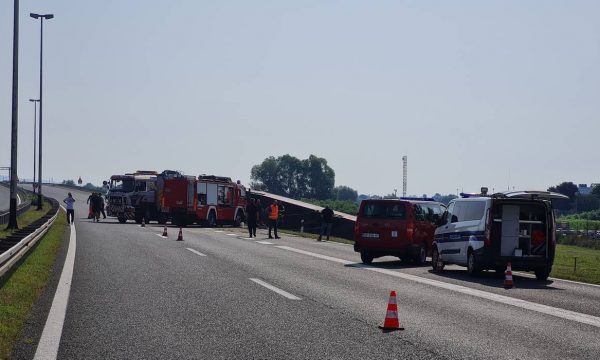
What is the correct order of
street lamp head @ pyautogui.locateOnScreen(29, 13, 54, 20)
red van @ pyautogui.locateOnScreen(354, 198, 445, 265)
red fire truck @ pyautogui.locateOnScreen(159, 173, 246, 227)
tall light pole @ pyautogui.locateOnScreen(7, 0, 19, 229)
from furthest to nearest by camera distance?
street lamp head @ pyautogui.locateOnScreen(29, 13, 54, 20)
red fire truck @ pyautogui.locateOnScreen(159, 173, 246, 227)
tall light pole @ pyautogui.locateOnScreen(7, 0, 19, 229)
red van @ pyautogui.locateOnScreen(354, 198, 445, 265)

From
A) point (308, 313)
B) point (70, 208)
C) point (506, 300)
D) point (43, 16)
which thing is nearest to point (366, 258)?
point (506, 300)

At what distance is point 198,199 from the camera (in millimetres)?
48656

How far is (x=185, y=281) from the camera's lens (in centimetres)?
1661

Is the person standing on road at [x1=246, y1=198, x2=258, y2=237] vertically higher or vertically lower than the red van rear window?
lower

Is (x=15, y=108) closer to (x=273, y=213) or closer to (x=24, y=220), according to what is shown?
(x=24, y=220)

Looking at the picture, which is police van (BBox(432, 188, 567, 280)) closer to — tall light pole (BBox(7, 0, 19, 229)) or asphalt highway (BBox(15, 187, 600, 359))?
asphalt highway (BBox(15, 187, 600, 359))

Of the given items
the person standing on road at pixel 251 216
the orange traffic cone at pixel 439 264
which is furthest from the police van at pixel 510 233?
the person standing on road at pixel 251 216

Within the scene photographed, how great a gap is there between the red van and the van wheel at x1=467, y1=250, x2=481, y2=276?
3.20m

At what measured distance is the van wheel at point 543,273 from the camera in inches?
796

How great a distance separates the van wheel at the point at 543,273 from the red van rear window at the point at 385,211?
460cm

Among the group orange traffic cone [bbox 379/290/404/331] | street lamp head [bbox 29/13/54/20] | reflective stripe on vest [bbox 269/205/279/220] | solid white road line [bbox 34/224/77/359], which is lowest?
solid white road line [bbox 34/224/77/359]

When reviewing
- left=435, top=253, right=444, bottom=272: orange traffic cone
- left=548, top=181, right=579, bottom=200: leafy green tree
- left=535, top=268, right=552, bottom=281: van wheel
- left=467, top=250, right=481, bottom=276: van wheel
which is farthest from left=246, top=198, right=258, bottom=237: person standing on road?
left=548, top=181, right=579, bottom=200: leafy green tree

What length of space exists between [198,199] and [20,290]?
113 feet

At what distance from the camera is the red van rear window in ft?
79.2
